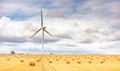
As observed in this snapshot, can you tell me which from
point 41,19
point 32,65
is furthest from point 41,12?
point 32,65

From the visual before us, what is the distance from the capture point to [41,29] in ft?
263

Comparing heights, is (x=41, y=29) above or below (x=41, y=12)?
below

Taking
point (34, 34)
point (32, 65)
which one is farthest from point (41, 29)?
point (32, 65)

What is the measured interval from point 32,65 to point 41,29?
147 ft

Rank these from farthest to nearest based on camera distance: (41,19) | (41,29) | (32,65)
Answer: (41,19) < (41,29) < (32,65)

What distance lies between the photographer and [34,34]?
8062 cm

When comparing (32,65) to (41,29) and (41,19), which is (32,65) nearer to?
(41,29)

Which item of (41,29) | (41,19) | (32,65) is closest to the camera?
(32,65)

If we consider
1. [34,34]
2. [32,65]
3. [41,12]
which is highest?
[41,12]

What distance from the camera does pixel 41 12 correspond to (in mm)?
85188

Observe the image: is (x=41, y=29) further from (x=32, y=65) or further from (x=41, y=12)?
(x=32, y=65)

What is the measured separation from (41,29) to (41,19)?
6387 mm

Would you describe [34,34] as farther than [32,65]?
Yes

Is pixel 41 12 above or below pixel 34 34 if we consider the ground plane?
above
